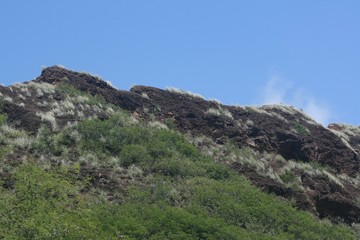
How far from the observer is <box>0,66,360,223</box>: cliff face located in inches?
1270

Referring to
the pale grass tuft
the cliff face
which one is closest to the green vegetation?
the cliff face

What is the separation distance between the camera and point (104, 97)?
1609 inches

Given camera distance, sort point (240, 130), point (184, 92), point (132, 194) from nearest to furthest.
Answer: point (132, 194) → point (240, 130) → point (184, 92)

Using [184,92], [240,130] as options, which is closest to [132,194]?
[240,130]

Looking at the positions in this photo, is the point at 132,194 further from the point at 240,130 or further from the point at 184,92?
the point at 184,92

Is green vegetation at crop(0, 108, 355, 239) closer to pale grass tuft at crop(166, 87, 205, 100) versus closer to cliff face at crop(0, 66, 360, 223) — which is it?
cliff face at crop(0, 66, 360, 223)

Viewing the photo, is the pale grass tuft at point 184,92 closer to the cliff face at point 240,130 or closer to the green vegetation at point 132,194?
the cliff face at point 240,130

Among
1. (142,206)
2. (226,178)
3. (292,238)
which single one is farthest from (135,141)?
(292,238)

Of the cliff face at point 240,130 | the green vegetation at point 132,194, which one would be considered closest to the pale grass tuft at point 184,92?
the cliff face at point 240,130

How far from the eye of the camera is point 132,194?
996 inches

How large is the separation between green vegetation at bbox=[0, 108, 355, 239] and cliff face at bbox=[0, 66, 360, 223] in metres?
2.19

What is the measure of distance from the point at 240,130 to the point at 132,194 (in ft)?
55.5

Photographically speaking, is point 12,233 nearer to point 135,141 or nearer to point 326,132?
point 135,141

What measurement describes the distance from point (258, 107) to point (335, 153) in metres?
11.1
